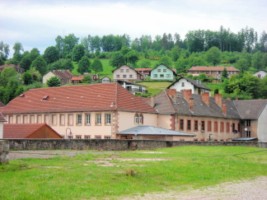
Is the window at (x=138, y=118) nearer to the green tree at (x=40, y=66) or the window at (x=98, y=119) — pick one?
the window at (x=98, y=119)

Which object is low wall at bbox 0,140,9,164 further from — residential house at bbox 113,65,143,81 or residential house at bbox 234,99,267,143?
residential house at bbox 113,65,143,81

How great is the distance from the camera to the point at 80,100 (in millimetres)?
63125

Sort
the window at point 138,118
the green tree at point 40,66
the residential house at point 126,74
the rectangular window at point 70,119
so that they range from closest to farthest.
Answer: the window at point 138,118, the rectangular window at point 70,119, the residential house at point 126,74, the green tree at point 40,66

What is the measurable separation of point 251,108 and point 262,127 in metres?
3.39

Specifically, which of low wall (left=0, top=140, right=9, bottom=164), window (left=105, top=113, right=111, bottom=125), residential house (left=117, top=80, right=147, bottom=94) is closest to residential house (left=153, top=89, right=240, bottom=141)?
window (left=105, top=113, right=111, bottom=125)

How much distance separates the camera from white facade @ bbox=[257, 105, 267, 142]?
253ft

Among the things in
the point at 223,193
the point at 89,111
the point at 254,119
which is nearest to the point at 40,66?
the point at 254,119

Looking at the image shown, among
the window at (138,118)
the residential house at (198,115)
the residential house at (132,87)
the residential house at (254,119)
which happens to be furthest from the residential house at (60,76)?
the window at (138,118)

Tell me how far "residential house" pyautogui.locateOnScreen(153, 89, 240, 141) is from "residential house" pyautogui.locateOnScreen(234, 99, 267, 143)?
987 mm

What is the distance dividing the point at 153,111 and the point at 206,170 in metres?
39.0

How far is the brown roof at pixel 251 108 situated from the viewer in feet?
254

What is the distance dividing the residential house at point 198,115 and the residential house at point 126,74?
6787 centimetres

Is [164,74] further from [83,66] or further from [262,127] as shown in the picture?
[262,127]

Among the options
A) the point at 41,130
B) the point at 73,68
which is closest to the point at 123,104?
the point at 41,130
